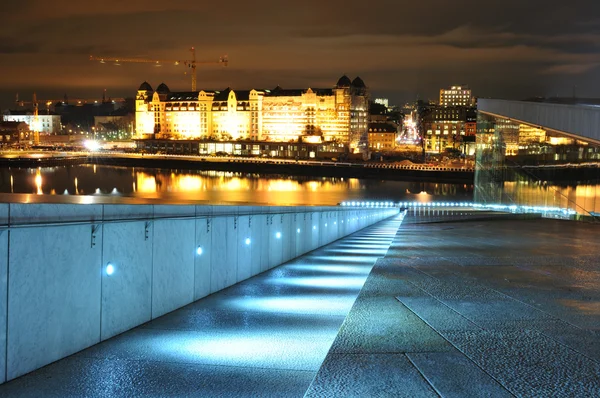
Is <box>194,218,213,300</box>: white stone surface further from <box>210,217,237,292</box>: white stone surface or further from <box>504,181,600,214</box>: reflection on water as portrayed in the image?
<box>504,181,600,214</box>: reflection on water

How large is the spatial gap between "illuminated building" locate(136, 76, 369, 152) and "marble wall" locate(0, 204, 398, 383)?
157648 mm

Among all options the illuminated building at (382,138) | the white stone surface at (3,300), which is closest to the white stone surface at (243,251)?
the white stone surface at (3,300)

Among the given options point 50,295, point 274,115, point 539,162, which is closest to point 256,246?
point 50,295

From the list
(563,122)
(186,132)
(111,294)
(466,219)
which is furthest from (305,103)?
(111,294)

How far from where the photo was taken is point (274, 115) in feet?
563

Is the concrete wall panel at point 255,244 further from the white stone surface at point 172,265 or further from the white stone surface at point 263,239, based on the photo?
the white stone surface at point 172,265

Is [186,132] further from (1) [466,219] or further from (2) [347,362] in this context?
(2) [347,362]

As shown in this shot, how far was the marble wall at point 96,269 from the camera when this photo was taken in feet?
14.3

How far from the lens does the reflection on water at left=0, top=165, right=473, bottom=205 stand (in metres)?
75.7

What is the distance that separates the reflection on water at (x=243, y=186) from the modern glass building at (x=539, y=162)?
3631 cm

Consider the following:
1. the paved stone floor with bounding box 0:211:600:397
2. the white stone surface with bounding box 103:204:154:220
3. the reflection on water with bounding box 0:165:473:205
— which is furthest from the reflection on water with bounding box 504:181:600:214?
the reflection on water with bounding box 0:165:473:205

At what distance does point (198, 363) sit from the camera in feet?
15.9

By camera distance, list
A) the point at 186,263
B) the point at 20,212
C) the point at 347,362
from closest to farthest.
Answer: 1. the point at 20,212
2. the point at 347,362
3. the point at 186,263

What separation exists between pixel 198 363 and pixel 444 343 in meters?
1.84
